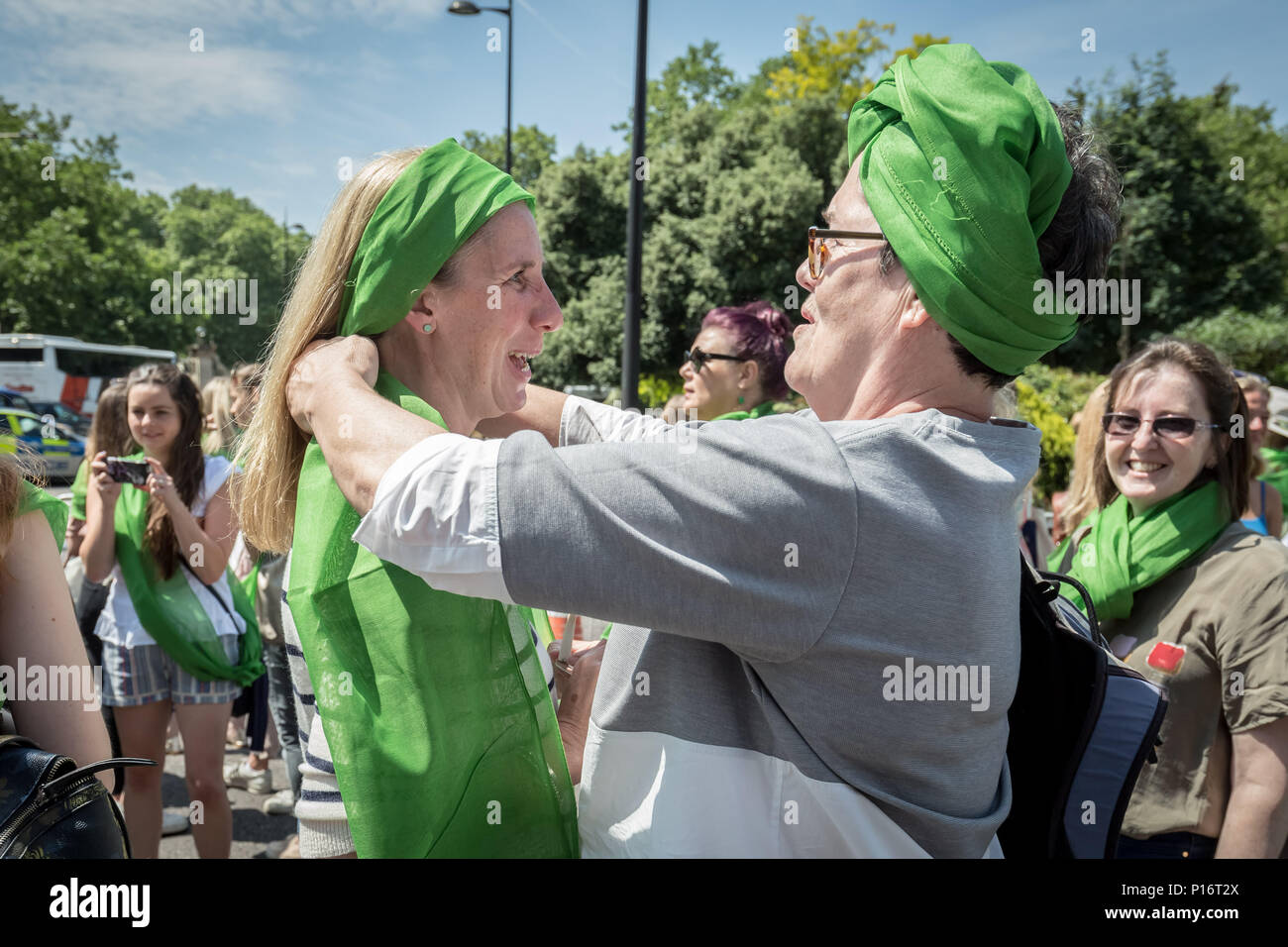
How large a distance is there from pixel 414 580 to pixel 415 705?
0.63 ft

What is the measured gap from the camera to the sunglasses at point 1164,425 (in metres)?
2.93

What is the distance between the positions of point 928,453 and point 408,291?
0.98m

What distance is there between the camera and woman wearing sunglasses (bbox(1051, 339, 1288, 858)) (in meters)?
2.49

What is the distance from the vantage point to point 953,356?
4.78ft

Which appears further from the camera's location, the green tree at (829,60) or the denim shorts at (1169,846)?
the green tree at (829,60)

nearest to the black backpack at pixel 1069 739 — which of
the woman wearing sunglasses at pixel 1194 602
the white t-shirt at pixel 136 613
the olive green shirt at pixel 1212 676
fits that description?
the woman wearing sunglasses at pixel 1194 602

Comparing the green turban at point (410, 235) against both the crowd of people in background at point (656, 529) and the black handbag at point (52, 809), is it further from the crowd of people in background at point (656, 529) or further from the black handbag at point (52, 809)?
the black handbag at point (52, 809)

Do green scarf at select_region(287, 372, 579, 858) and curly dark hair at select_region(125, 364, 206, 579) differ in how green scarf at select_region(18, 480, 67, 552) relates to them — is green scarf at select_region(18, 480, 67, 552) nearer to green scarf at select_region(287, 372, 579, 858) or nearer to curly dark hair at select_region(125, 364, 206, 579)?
green scarf at select_region(287, 372, 579, 858)

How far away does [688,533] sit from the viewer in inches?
46.8

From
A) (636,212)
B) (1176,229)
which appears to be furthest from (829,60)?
(636,212)

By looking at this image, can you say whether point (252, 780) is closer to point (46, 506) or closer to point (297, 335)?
point (46, 506)

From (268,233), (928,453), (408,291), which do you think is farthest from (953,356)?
(268,233)

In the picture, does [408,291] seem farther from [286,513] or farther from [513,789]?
[513,789]

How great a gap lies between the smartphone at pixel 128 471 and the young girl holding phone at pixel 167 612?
0.03ft
